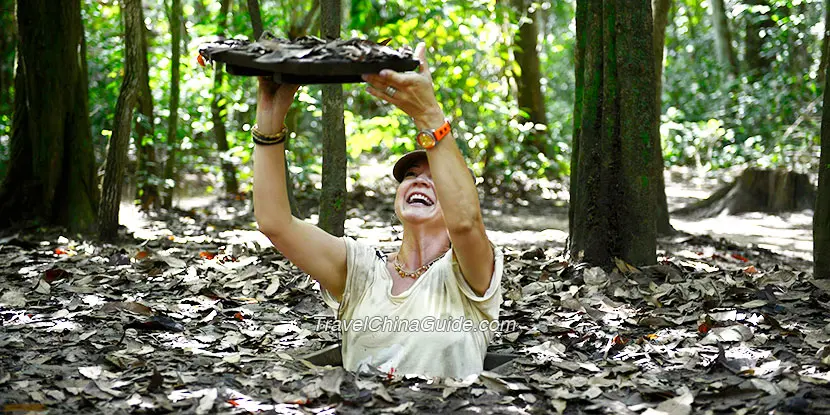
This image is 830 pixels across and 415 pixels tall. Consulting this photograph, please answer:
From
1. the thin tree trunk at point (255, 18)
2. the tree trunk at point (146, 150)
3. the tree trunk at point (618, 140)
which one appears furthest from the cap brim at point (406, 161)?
the tree trunk at point (146, 150)

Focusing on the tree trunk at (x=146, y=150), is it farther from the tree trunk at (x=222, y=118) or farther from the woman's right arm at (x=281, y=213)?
the woman's right arm at (x=281, y=213)

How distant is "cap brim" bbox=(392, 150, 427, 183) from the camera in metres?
3.31

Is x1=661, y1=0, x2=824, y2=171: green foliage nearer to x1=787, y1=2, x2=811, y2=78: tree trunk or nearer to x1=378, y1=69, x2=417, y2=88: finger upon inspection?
x1=787, y1=2, x2=811, y2=78: tree trunk

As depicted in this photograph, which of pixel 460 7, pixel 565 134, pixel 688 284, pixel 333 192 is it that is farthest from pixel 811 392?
pixel 565 134

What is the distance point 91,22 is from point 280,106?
1009 centimetres

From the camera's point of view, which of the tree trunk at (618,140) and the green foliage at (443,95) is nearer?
the tree trunk at (618,140)

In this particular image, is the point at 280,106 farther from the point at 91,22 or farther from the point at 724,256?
the point at 91,22

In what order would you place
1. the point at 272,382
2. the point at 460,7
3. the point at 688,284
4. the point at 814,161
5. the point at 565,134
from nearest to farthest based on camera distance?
1. the point at 272,382
2. the point at 688,284
3. the point at 460,7
4. the point at 814,161
5. the point at 565,134

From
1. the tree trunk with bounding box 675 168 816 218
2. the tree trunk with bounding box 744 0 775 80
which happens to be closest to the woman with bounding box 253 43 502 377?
the tree trunk with bounding box 675 168 816 218

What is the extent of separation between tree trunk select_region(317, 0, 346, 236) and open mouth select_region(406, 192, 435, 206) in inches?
91.1

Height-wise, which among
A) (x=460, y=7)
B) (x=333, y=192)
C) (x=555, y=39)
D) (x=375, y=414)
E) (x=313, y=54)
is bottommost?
(x=375, y=414)

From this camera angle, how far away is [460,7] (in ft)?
33.6

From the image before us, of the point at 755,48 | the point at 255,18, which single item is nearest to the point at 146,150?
the point at 255,18

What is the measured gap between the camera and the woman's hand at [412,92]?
2.75 m
